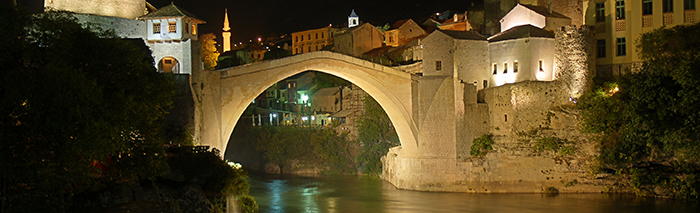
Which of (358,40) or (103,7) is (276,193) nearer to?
(103,7)

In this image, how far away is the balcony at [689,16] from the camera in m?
31.6

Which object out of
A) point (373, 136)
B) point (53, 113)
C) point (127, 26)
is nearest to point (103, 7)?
point (127, 26)

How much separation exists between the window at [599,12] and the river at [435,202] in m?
9.89

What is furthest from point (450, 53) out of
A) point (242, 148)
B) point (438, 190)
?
point (242, 148)

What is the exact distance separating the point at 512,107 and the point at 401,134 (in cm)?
565

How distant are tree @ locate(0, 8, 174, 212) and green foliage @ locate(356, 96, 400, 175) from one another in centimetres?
2635

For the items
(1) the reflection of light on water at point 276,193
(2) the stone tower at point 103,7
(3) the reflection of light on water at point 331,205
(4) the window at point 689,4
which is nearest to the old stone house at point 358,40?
(1) the reflection of light on water at point 276,193

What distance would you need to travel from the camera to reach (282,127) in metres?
47.2

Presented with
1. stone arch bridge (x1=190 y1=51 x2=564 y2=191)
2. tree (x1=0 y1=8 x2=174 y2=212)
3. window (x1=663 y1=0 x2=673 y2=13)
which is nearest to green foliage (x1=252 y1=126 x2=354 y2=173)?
stone arch bridge (x1=190 y1=51 x2=564 y2=191)

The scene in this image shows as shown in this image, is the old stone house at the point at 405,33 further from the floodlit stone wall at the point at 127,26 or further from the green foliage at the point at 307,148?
the floodlit stone wall at the point at 127,26

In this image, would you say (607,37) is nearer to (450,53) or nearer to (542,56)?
(542,56)

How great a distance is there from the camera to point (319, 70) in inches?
1271

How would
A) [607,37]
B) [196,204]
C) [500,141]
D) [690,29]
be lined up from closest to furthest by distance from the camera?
1. [196,204]
2. [690,29]
3. [500,141]
4. [607,37]

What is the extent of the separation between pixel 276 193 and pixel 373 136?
34.4ft
